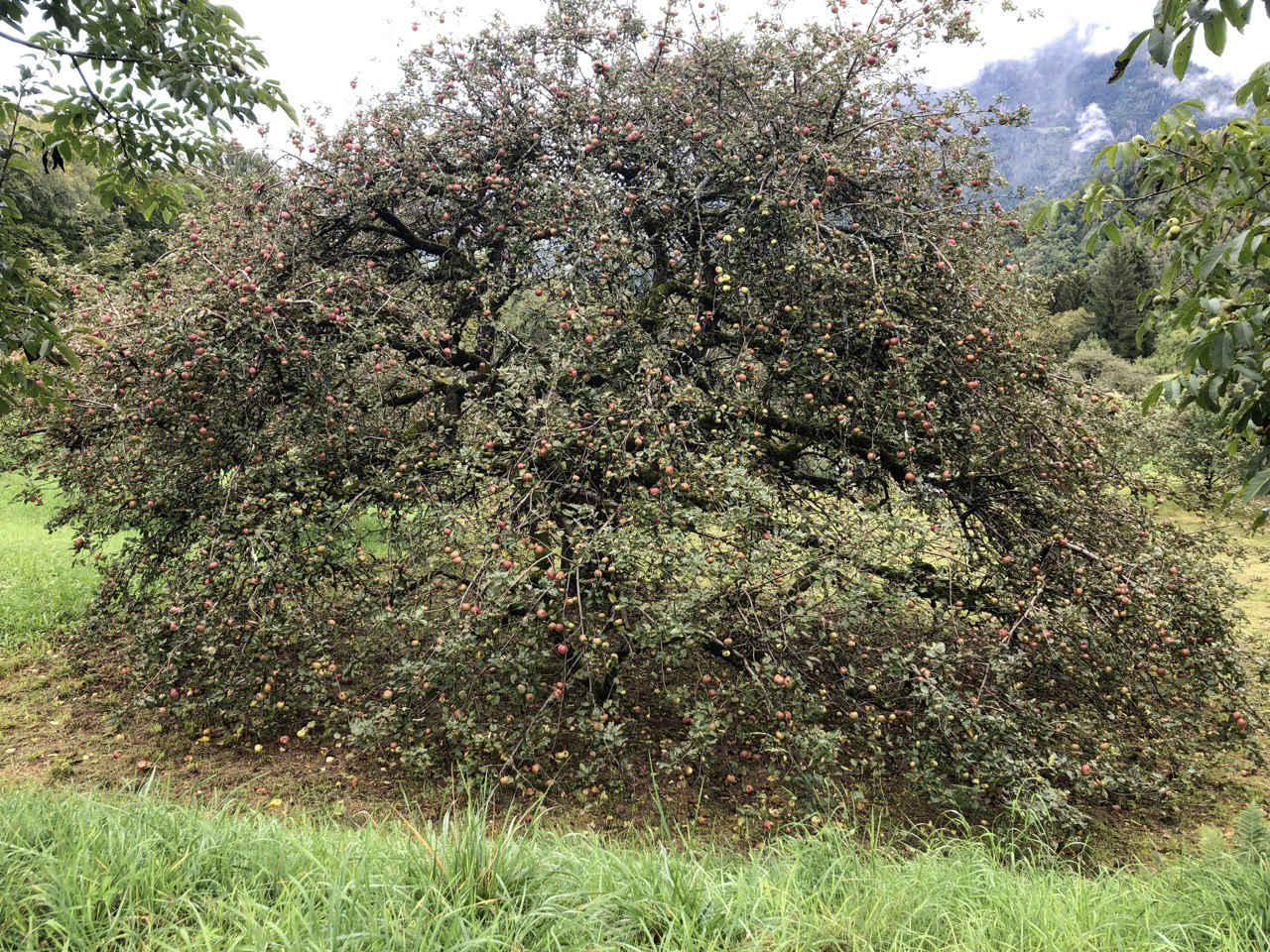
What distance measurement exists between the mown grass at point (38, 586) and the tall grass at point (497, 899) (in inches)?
161

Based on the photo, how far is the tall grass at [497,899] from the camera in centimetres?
176

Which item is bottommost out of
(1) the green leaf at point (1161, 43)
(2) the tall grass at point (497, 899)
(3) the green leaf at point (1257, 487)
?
(2) the tall grass at point (497, 899)

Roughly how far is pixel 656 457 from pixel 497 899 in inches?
91.0

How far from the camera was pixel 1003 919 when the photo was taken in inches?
82.0

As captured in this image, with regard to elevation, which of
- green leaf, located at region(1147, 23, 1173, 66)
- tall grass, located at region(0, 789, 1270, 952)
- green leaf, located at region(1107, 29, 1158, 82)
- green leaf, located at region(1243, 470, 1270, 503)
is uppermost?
green leaf, located at region(1107, 29, 1158, 82)

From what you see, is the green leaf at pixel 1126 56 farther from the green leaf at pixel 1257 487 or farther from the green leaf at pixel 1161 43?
the green leaf at pixel 1257 487

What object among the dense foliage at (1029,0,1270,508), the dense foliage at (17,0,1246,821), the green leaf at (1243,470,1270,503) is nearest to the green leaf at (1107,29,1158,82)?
the dense foliage at (1029,0,1270,508)

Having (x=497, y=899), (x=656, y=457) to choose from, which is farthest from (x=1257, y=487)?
(x=656, y=457)

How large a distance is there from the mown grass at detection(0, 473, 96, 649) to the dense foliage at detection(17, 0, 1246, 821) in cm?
199

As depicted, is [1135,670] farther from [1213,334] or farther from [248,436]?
[248,436]

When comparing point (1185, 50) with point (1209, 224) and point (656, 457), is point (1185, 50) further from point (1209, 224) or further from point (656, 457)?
point (656, 457)

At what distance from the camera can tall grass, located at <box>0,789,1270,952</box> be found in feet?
5.76

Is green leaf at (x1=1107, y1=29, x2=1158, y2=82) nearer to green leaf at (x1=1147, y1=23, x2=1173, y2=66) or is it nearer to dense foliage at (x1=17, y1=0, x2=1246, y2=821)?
green leaf at (x1=1147, y1=23, x2=1173, y2=66)

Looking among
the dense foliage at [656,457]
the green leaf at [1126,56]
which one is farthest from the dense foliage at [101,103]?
the green leaf at [1126,56]
